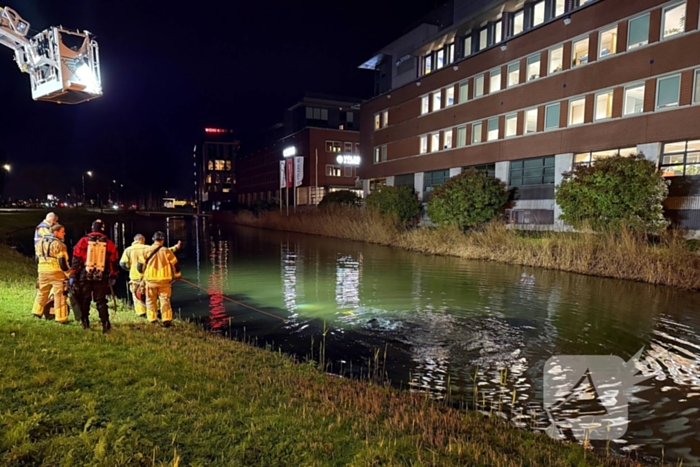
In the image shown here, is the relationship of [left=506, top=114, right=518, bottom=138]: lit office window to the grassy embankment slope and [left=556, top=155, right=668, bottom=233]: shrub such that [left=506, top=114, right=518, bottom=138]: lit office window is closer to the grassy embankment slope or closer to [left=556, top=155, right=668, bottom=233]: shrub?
[left=556, top=155, right=668, bottom=233]: shrub

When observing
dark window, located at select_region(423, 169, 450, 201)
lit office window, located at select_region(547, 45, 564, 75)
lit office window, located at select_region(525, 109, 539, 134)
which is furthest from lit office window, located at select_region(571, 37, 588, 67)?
dark window, located at select_region(423, 169, 450, 201)

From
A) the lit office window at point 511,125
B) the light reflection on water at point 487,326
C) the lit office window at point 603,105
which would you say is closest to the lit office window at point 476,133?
the lit office window at point 511,125

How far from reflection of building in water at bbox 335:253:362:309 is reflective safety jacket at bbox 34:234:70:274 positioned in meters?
6.72

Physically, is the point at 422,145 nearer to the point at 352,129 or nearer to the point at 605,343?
the point at 352,129

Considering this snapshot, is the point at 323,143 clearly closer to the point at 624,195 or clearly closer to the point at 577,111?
the point at 577,111

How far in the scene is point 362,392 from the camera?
18.5 feet

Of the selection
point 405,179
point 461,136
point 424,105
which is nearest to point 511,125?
point 461,136

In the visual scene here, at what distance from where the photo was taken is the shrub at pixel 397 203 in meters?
33.3

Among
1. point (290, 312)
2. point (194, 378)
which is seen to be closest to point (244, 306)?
point (290, 312)

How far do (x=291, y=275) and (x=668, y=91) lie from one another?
23.8 metres

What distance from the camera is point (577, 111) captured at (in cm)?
3012

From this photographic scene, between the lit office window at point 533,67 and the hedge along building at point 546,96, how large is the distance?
0.25ft

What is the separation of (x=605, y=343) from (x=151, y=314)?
9244 millimetres

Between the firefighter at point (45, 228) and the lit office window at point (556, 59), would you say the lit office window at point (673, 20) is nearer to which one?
the lit office window at point (556, 59)
